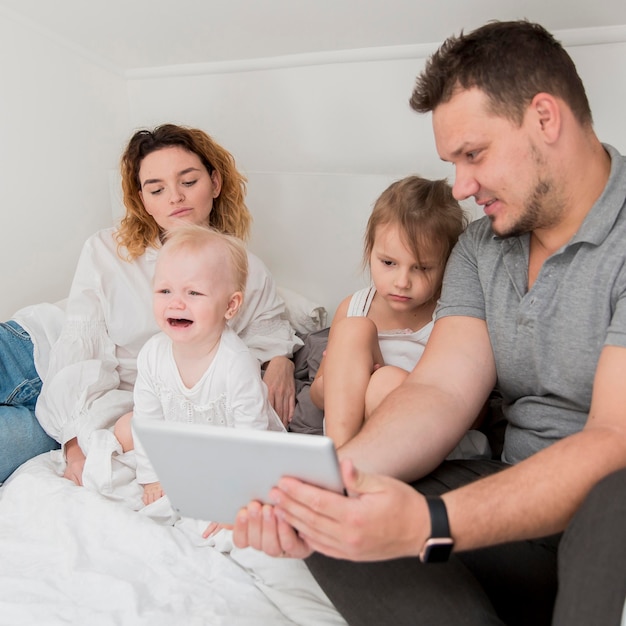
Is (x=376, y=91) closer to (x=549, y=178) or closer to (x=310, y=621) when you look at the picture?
(x=549, y=178)

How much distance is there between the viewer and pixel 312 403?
5.86 ft

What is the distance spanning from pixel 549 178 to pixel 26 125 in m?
1.73

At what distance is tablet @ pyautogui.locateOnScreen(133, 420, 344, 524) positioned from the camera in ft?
3.00

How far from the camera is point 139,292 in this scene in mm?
1967

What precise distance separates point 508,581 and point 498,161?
0.66 m

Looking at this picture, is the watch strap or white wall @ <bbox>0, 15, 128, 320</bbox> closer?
the watch strap

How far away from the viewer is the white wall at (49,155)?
231 centimetres

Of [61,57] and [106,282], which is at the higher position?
[61,57]

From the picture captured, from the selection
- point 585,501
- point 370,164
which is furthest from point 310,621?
point 370,164

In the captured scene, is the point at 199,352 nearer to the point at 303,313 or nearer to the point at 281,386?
the point at 281,386

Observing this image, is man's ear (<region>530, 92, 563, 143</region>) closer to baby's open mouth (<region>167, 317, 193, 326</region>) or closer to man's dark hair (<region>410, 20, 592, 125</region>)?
man's dark hair (<region>410, 20, 592, 125</region>)

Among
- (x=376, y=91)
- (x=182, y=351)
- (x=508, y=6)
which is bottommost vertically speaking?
(x=182, y=351)

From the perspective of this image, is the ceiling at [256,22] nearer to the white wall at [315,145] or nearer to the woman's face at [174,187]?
the white wall at [315,145]

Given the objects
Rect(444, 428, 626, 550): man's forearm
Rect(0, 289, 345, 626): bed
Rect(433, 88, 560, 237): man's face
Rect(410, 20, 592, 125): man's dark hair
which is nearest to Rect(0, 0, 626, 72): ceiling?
Rect(410, 20, 592, 125): man's dark hair
